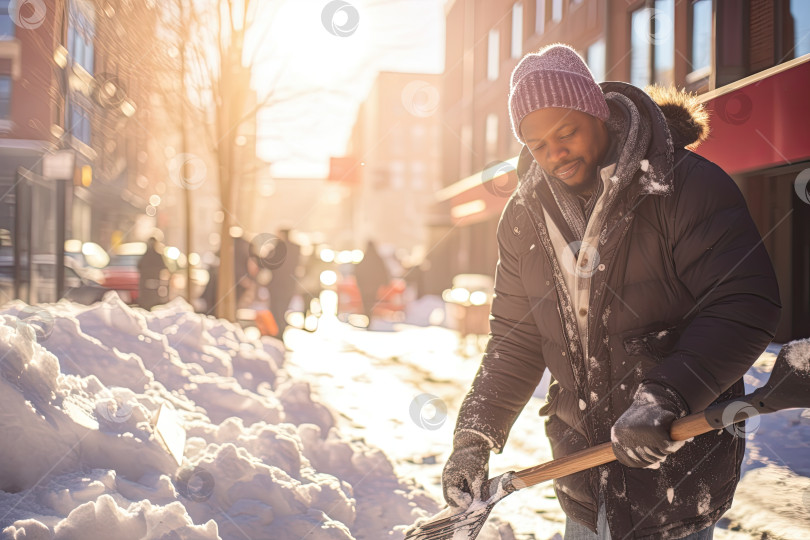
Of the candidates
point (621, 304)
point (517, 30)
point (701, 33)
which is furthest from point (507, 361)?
point (517, 30)

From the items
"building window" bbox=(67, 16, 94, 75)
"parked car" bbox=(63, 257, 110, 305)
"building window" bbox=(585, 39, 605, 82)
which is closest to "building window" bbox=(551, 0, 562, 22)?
"building window" bbox=(585, 39, 605, 82)

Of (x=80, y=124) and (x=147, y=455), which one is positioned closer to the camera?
(x=147, y=455)

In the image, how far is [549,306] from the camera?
2.19m

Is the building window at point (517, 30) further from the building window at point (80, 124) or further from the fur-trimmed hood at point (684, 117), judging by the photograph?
the fur-trimmed hood at point (684, 117)

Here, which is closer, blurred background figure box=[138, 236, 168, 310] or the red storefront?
the red storefront

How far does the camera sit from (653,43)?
1359 centimetres

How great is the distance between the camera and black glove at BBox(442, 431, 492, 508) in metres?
2.21

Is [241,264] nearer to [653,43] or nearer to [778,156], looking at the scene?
[778,156]

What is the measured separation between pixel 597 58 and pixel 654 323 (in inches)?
607

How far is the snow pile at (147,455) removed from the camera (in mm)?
3135

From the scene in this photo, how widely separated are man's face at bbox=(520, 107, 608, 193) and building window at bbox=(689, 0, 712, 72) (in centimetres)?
1060

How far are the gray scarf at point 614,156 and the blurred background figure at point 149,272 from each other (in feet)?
41.9

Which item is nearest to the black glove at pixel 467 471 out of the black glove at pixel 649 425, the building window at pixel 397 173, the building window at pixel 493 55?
the black glove at pixel 649 425

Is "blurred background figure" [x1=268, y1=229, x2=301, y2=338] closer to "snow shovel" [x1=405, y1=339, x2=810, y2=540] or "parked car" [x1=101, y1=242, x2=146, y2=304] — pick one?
"parked car" [x1=101, y1=242, x2=146, y2=304]
